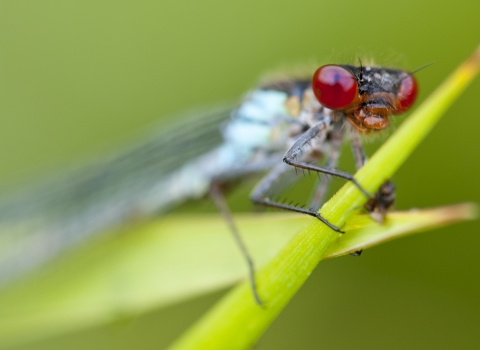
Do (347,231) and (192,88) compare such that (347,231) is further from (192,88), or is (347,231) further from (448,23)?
(192,88)

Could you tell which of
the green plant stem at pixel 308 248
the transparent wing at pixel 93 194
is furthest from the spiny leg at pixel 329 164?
the green plant stem at pixel 308 248

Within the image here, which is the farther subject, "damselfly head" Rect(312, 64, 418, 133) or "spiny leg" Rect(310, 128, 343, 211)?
"spiny leg" Rect(310, 128, 343, 211)

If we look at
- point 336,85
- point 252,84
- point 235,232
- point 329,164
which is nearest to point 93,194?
point 252,84

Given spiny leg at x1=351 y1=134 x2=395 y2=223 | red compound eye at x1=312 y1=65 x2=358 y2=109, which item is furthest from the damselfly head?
spiny leg at x1=351 y1=134 x2=395 y2=223

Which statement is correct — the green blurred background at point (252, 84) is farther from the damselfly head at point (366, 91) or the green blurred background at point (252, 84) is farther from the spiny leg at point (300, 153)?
the spiny leg at point (300, 153)

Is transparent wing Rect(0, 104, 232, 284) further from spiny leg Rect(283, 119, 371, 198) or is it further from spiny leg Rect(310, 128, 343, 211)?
spiny leg Rect(283, 119, 371, 198)

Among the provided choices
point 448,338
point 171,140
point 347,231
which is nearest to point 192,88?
point 171,140

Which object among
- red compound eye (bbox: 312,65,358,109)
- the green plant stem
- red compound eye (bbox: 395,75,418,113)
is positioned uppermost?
red compound eye (bbox: 312,65,358,109)
